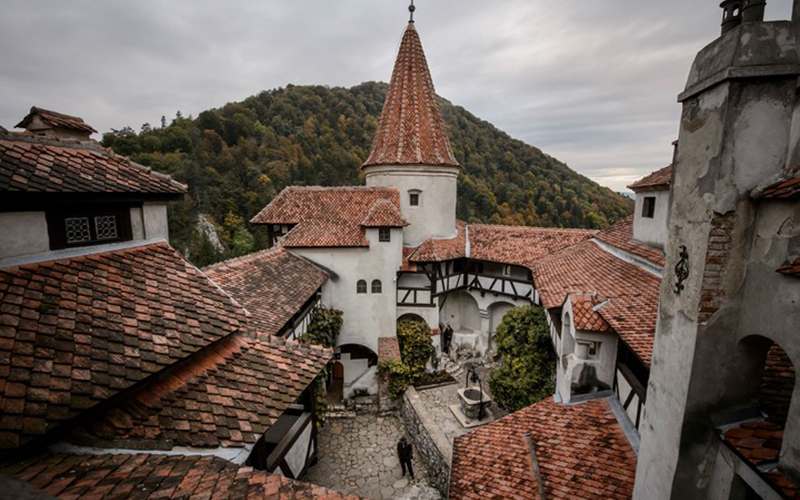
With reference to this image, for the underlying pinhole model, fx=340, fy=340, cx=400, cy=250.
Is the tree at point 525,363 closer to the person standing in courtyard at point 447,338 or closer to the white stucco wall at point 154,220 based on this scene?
the person standing in courtyard at point 447,338

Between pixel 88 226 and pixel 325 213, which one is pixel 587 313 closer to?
pixel 88 226

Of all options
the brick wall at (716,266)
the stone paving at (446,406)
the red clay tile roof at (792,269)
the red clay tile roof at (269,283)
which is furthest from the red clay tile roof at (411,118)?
the red clay tile roof at (792,269)

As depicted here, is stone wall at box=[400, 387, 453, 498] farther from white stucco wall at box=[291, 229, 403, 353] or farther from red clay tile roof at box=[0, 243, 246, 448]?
red clay tile roof at box=[0, 243, 246, 448]

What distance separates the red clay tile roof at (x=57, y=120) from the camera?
5.59 metres

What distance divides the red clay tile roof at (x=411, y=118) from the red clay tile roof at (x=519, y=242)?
445cm

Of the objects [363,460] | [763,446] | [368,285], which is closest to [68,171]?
[763,446]

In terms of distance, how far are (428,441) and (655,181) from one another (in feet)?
33.5

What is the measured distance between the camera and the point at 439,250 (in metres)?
17.0

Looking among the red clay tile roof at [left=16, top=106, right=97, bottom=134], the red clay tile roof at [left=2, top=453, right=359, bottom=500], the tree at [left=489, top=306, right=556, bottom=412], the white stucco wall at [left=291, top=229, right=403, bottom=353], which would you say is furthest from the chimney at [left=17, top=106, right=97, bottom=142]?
the tree at [left=489, top=306, right=556, bottom=412]

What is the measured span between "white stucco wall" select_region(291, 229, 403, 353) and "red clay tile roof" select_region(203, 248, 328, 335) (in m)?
1.06

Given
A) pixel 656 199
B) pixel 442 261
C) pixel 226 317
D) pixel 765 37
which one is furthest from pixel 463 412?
pixel 765 37

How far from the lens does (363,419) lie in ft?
44.8

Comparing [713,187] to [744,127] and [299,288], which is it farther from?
[299,288]

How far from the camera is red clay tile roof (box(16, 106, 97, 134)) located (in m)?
5.59
